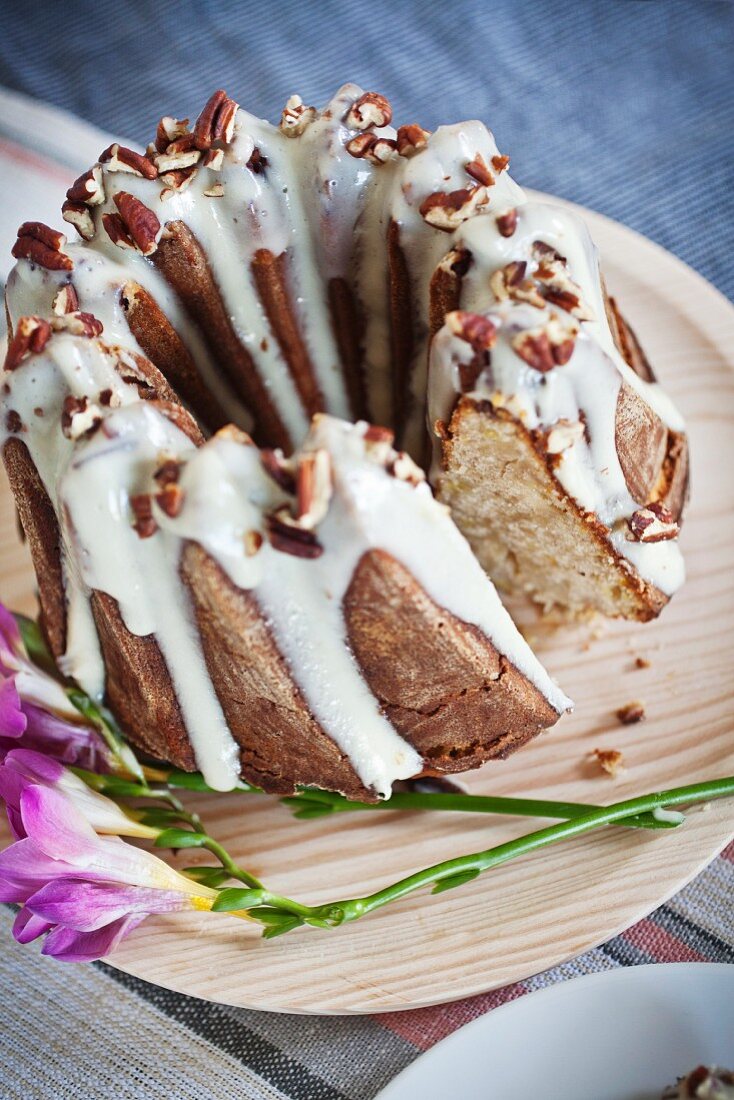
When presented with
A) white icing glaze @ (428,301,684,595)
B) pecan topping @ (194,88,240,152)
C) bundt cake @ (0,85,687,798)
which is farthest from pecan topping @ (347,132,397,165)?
white icing glaze @ (428,301,684,595)

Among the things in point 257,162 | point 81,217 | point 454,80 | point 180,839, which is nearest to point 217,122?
point 257,162

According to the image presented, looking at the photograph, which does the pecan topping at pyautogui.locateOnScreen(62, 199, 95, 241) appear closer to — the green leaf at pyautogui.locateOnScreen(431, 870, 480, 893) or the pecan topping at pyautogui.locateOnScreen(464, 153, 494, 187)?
the pecan topping at pyautogui.locateOnScreen(464, 153, 494, 187)

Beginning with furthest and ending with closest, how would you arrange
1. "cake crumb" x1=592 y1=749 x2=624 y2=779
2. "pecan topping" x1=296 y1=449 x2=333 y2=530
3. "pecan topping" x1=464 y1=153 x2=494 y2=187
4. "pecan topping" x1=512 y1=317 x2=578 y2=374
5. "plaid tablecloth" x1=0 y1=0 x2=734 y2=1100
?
1. "plaid tablecloth" x1=0 y1=0 x2=734 y2=1100
2. "cake crumb" x1=592 y1=749 x2=624 y2=779
3. "pecan topping" x1=464 y1=153 x2=494 y2=187
4. "pecan topping" x1=512 y1=317 x2=578 y2=374
5. "pecan topping" x1=296 y1=449 x2=333 y2=530

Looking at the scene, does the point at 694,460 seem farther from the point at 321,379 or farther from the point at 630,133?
the point at 630,133

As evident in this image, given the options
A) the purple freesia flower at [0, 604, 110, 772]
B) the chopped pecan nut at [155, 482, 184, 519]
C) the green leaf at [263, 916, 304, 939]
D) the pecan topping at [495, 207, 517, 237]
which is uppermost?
the pecan topping at [495, 207, 517, 237]

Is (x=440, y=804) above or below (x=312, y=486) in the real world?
below

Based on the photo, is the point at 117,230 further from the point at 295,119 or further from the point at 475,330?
the point at 475,330
